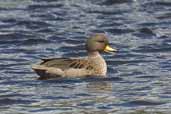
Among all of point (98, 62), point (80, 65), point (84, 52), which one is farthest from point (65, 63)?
point (84, 52)

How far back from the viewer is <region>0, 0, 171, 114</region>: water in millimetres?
16438

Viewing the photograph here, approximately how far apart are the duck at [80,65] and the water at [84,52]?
30 centimetres

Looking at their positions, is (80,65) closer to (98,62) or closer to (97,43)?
(98,62)

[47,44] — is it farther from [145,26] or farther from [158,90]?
[158,90]

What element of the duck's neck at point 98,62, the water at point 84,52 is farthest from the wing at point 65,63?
the water at point 84,52

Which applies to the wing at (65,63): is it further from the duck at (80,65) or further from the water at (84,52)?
the water at (84,52)

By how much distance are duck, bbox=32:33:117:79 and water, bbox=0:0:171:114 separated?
0.30m

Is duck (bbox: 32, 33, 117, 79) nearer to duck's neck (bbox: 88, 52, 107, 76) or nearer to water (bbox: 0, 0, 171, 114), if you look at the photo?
duck's neck (bbox: 88, 52, 107, 76)

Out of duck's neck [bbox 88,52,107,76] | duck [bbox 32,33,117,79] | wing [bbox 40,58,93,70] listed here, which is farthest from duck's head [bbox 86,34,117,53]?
wing [bbox 40,58,93,70]

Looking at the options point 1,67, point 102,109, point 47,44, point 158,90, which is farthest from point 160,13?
point 102,109

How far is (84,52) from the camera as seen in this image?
75.7ft

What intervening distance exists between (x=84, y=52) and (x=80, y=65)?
11.8ft

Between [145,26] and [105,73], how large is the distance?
6.65 metres

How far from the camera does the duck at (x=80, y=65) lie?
19.1 m
